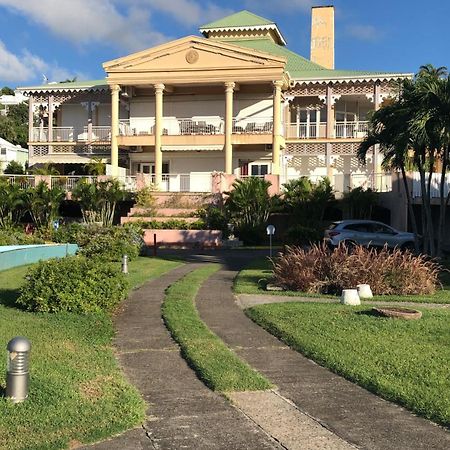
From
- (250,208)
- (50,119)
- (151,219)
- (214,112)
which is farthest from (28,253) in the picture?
(50,119)

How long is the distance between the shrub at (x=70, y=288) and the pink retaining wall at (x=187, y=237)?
639 inches

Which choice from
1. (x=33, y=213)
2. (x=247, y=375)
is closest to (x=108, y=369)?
(x=247, y=375)

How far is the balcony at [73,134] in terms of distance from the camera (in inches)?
1508

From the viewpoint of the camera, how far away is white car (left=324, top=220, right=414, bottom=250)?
72.6ft

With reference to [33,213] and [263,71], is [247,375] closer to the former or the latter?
[33,213]

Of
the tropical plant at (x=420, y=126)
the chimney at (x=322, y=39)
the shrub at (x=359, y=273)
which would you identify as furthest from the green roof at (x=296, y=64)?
the shrub at (x=359, y=273)

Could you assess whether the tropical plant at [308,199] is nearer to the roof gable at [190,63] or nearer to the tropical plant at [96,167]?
the roof gable at [190,63]

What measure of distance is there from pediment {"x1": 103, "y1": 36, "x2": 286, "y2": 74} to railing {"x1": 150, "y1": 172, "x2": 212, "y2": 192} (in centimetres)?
601

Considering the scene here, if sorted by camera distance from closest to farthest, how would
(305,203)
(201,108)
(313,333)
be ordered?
(313,333) → (305,203) → (201,108)

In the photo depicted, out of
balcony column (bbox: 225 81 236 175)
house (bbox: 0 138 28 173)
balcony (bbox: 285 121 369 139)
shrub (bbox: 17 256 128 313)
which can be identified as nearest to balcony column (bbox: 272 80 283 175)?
balcony column (bbox: 225 81 236 175)

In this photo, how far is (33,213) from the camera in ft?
95.4

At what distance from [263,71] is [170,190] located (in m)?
8.34

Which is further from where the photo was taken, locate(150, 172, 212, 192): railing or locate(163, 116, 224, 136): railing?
locate(163, 116, 224, 136): railing

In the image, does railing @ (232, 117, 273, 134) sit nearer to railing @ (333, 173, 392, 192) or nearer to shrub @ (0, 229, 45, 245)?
railing @ (333, 173, 392, 192)
